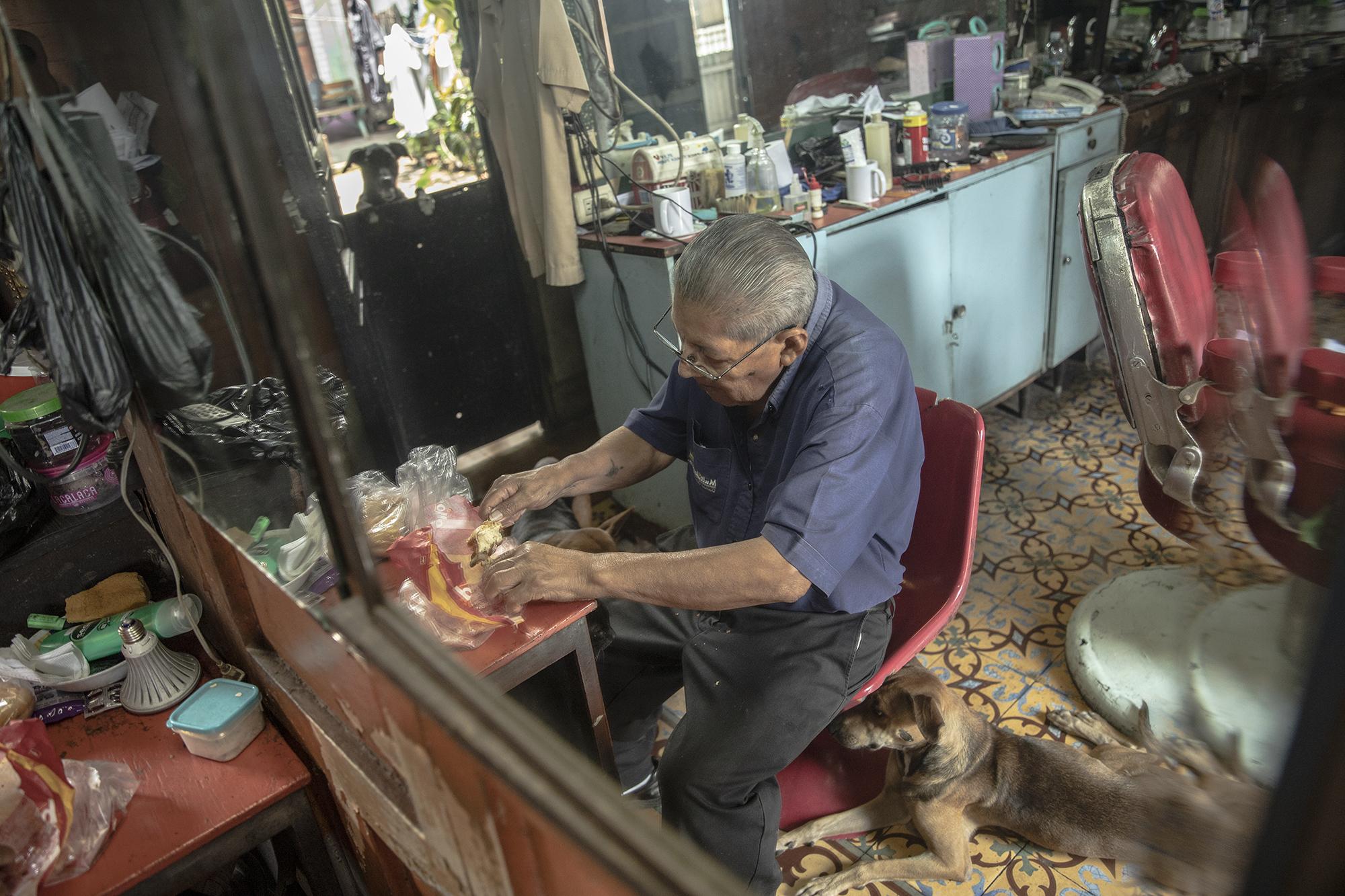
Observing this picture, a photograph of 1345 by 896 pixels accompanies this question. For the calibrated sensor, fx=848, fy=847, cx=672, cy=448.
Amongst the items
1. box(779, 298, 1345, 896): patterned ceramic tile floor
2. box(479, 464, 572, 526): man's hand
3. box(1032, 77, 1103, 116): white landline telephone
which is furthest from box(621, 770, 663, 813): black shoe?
box(1032, 77, 1103, 116): white landline telephone

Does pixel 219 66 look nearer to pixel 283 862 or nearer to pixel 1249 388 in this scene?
pixel 1249 388

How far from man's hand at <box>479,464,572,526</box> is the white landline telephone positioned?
107 inches

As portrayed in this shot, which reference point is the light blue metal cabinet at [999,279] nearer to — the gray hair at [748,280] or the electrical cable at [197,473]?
the gray hair at [748,280]

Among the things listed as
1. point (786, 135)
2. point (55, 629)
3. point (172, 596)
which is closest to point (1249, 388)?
point (172, 596)

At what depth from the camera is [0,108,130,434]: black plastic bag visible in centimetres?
110

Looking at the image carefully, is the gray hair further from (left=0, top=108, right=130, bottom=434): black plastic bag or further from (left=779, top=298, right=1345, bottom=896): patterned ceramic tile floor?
(left=0, top=108, right=130, bottom=434): black plastic bag

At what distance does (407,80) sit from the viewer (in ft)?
10.4

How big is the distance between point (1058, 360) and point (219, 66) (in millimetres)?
3542

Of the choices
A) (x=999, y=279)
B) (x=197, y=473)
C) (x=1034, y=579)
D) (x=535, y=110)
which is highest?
(x=535, y=110)

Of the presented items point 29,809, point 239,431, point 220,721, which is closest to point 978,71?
point 239,431

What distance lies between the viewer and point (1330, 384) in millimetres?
724

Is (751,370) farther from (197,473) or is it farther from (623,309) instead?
(623,309)

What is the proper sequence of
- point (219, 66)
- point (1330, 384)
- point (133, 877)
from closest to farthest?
point (219, 66) → point (1330, 384) → point (133, 877)

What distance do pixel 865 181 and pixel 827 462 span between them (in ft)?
5.27
